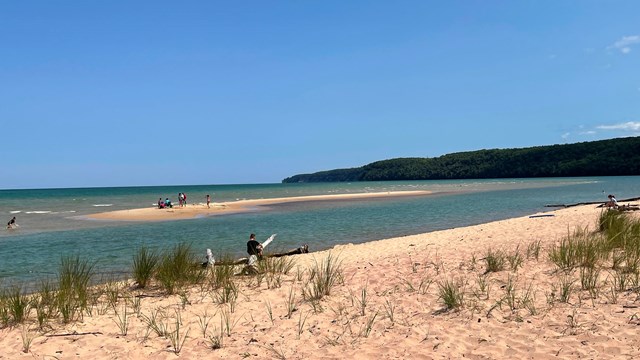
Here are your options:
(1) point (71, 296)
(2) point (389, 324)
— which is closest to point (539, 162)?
(2) point (389, 324)

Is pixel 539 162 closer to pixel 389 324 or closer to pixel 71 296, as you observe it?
pixel 389 324

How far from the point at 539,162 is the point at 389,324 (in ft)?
531

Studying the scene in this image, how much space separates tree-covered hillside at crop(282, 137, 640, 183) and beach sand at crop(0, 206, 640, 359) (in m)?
138

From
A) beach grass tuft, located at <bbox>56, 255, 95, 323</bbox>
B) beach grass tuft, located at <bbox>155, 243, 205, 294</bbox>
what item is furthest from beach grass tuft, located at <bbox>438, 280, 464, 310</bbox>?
beach grass tuft, located at <bbox>56, 255, 95, 323</bbox>

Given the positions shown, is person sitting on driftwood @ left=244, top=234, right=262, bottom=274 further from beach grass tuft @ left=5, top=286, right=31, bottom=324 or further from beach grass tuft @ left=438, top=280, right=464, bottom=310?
beach grass tuft @ left=438, top=280, right=464, bottom=310

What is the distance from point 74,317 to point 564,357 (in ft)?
21.1

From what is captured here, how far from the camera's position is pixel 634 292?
6473 millimetres

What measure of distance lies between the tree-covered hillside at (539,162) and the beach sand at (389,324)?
138 meters

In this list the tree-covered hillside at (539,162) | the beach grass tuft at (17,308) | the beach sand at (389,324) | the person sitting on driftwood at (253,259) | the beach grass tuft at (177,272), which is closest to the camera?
the beach sand at (389,324)

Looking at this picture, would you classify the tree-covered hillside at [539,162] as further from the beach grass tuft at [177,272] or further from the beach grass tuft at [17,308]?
the beach grass tuft at [17,308]

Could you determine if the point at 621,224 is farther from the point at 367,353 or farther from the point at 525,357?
the point at 367,353

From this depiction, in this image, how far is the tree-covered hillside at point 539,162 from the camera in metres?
128

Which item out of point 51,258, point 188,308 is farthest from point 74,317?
point 51,258

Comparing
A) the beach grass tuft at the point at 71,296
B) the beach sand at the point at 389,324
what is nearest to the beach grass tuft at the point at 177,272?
the beach sand at the point at 389,324
